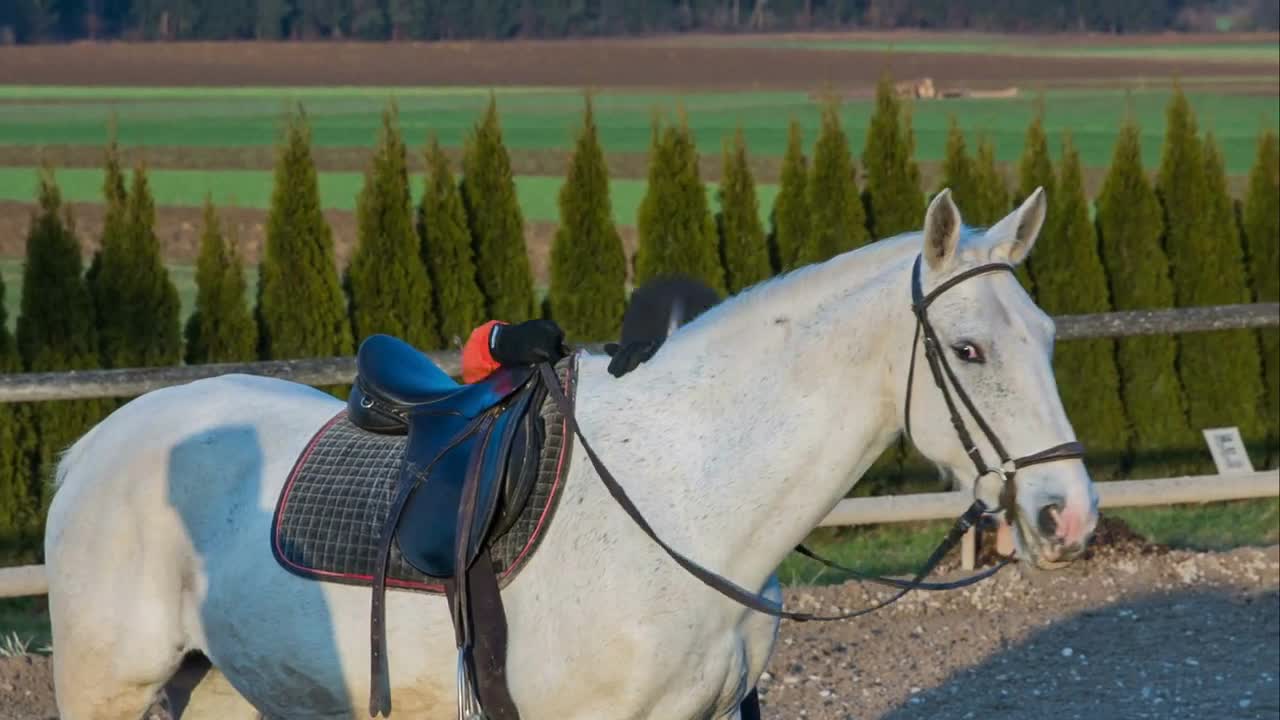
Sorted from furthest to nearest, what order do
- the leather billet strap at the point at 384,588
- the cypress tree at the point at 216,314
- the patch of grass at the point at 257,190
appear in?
the patch of grass at the point at 257,190, the cypress tree at the point at 216,314, the leather billet strap at the point at 384,588

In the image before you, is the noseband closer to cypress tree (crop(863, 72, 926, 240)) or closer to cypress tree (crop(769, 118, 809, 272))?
cypress tree (crop(769, 118, 809, 272))

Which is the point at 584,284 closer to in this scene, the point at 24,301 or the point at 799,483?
the point at 24,301

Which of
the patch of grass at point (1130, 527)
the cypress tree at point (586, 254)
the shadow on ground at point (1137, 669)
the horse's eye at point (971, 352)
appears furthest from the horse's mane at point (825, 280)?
the cypress tree at point (586, 254)

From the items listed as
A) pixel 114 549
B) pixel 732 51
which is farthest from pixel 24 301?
pixel 732 51

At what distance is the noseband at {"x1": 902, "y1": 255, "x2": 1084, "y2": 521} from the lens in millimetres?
3072

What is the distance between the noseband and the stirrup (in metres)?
1.09

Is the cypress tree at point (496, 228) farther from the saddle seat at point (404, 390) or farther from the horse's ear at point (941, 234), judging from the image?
the horse's ear at point (941, 234)

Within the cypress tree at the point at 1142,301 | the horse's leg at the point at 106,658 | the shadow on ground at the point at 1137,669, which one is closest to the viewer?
the horse's leg at the point at 106,658

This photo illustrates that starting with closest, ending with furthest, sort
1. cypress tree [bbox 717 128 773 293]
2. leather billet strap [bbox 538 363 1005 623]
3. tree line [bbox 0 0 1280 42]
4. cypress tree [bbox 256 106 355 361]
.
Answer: leather billet strap [bbox 538 363 1005 623] < cypress tree [bbox 256 106 355 361] < cypress tree [bbox 717 128 773 293] < tree line [bbox 0 0 1280 42]

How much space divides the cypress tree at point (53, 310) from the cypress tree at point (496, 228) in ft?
7.55

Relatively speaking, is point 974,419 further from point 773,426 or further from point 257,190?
point 257,190

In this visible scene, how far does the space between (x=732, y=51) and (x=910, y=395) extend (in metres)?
31.9

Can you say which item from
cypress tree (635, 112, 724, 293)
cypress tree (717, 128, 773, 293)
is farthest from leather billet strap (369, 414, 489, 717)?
cypress tree (717, 128, 773, 293)

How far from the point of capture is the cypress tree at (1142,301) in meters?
10.8
